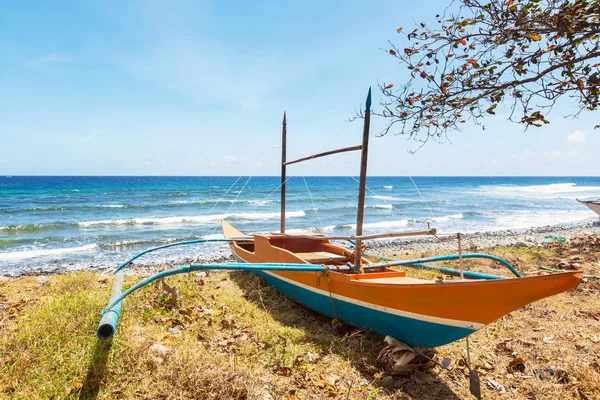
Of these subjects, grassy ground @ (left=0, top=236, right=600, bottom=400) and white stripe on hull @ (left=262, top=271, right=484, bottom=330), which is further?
white stripe on hull @ (left=262, top=271, right=484, bottom=330)

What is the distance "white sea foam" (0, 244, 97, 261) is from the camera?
12.6 m

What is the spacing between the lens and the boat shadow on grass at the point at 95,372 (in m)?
3.27

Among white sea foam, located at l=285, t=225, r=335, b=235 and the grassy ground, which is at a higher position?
the grassy ground

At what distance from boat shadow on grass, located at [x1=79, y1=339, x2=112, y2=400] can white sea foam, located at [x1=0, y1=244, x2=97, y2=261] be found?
11638mm

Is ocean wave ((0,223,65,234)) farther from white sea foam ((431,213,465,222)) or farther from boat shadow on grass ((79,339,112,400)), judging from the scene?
white sea foam ((431,213,465,222))

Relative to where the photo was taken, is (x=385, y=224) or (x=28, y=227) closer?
(x=28, y=227)

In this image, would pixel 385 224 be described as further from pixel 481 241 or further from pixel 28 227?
pixel 28 227

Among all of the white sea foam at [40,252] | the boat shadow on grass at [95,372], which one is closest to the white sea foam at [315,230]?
the white sea foam at [40,252]

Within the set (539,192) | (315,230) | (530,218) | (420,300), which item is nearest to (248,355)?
(420,300)

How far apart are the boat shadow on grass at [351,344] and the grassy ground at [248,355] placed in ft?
0.06

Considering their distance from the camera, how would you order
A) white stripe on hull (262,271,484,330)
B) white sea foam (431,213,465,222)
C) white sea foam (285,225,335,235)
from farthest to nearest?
white sea foam (431,213,465,222) < white sea foam (285,225,335,235) < white stripe on hull (262,271,484,330)

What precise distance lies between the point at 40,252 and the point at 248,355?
513 inches

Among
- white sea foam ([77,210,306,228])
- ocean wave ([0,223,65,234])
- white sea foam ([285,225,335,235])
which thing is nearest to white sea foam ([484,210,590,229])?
white sea foam ([285,225,335,235])

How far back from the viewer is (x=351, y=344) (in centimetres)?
473
